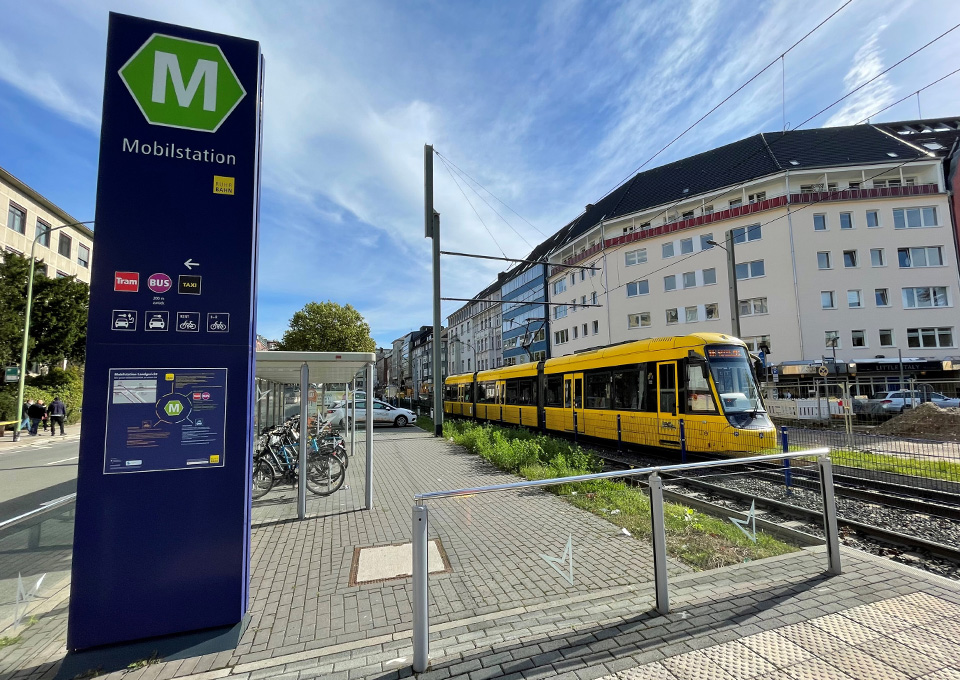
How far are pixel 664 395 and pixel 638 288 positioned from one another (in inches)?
1277

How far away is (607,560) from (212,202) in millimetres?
4089

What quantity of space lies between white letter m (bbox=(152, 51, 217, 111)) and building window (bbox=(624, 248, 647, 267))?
41.7 m

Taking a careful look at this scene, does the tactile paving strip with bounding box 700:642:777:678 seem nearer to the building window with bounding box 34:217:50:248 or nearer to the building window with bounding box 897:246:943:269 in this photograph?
the building window with bounding box 897:246:943:269

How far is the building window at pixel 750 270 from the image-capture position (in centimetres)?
3459

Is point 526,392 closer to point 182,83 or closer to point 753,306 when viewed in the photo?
point 182,83

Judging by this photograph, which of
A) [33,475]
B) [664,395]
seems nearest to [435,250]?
[664,395]

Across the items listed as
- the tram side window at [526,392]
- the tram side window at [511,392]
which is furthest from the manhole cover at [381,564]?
the tram side window at [511,392]

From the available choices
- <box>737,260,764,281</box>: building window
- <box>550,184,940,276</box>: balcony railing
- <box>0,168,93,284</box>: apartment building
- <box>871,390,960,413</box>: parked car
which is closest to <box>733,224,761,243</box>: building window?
<box>550,184,940,276</box>: balcony railing

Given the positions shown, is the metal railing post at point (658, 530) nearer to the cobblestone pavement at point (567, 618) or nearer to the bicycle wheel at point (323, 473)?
the cobblestone pavement at point (567, 618)

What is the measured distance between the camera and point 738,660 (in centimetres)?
281

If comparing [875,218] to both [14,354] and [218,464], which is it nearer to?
[218,464]

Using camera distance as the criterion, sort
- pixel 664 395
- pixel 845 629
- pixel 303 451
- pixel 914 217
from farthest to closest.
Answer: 1. pixel 914 217
2. pixel 664 395
3. pixel 303 451
4. pixel 845 629

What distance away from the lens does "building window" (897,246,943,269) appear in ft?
108

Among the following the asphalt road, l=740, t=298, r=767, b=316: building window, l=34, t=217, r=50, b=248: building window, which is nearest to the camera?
the asphalt road
